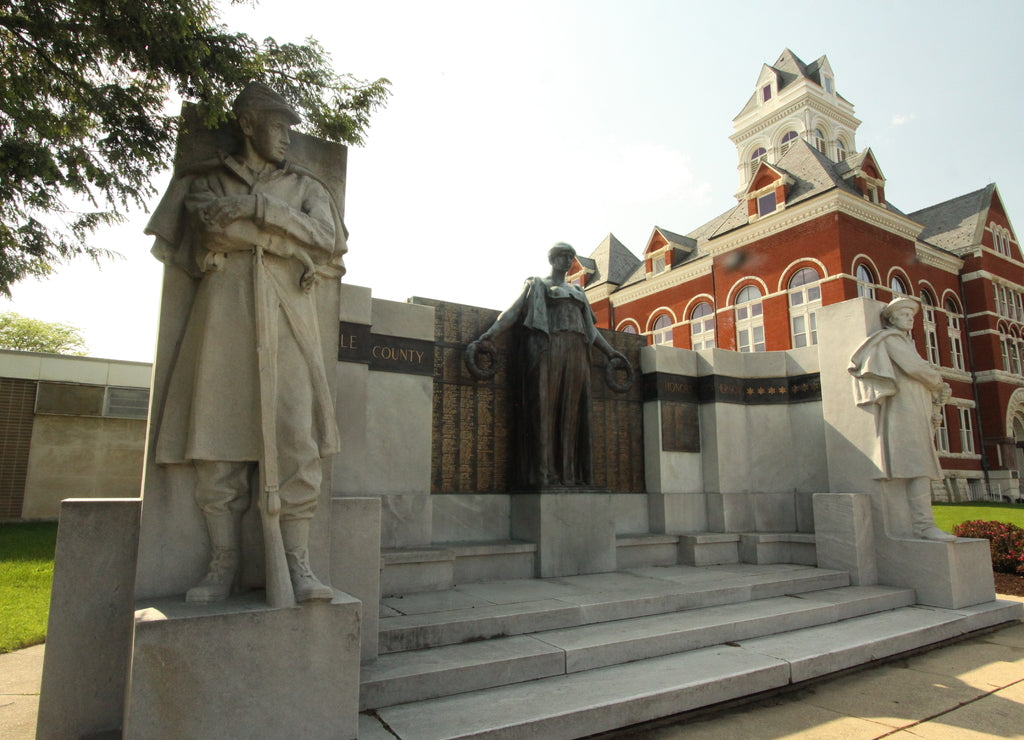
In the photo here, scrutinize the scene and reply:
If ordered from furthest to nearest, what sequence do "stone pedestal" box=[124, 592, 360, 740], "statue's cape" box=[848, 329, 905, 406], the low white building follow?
the low white building, "statue's cape" box=[848, 329, 905, 406], "stone pedestal" box=[124, 592, 360, 740]

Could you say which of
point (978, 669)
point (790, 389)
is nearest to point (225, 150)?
point (978, 669)

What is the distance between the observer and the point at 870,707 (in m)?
4.07

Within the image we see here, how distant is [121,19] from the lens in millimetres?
5172

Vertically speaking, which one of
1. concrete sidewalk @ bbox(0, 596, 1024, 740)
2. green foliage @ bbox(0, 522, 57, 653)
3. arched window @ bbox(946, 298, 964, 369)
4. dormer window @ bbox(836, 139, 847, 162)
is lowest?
concrete sidewalk @ bbox(0, 596, 1024, 740)

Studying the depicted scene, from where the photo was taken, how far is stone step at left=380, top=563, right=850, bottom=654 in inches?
169

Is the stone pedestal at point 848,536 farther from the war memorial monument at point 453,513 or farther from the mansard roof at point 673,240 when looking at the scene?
the mansard roof at point 673,240

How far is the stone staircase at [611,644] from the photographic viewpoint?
3.48 m

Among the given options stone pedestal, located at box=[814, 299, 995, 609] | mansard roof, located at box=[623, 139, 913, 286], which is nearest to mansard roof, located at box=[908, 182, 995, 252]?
mansard roof, located at box=[623, 139, 913, 286]

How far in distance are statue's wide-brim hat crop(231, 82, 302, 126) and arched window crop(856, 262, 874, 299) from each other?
95.0ft

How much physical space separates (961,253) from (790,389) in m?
33.6

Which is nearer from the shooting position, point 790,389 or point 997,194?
point 790,389

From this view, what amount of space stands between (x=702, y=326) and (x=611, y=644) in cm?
3072

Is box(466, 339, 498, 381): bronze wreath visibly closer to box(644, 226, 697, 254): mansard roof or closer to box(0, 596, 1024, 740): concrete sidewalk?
box(0, 596, 1024, 740): concrete sidewalk

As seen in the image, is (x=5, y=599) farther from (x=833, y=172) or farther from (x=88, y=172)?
(x=833, y=172)
